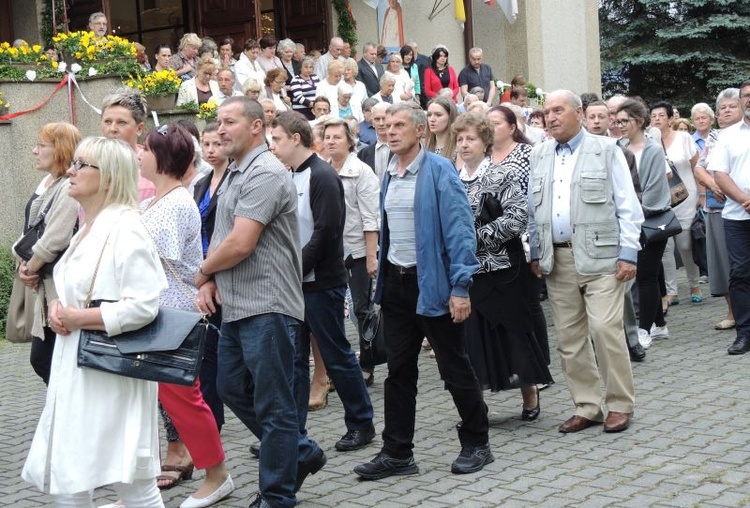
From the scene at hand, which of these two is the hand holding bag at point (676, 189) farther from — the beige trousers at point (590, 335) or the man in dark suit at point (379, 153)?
the beige trousers at point (590, 335)

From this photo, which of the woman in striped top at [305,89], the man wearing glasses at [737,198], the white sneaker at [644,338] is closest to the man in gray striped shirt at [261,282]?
the white sneaker at [644,338]

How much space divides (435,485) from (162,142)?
2.31 metres

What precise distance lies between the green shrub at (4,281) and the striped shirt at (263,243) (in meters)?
7.04

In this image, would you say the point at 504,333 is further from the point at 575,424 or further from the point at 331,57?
the point at 331,57

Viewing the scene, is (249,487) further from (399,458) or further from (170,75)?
(170,75)

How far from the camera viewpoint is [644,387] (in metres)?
8.33

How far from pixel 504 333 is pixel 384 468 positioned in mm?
1519

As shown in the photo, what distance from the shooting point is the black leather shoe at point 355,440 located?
22.9 ft

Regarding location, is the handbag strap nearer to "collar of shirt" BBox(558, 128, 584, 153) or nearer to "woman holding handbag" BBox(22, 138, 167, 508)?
"woman holding handbag" BBox(22, 138, 167, 508)

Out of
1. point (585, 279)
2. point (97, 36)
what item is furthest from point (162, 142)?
point (97, 36)

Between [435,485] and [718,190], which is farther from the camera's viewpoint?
[718,190]

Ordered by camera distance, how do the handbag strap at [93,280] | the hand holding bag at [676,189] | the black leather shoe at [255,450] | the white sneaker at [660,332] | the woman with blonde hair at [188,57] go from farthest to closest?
1. the woman with blonde hair at [188,57]
2. the hand holding bag at [676,189]
3. the white sneaker at [660,332]
4. the black leather shoe at [255,450]
5. the handbag strap at [93,280]

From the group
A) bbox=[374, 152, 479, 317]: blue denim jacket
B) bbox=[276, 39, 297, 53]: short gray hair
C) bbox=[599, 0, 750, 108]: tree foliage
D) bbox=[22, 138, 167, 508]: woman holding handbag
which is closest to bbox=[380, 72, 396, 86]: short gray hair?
bbox=[276, 39, 297, 53]: short gray hair

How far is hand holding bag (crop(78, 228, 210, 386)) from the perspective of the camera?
15.3 feet
